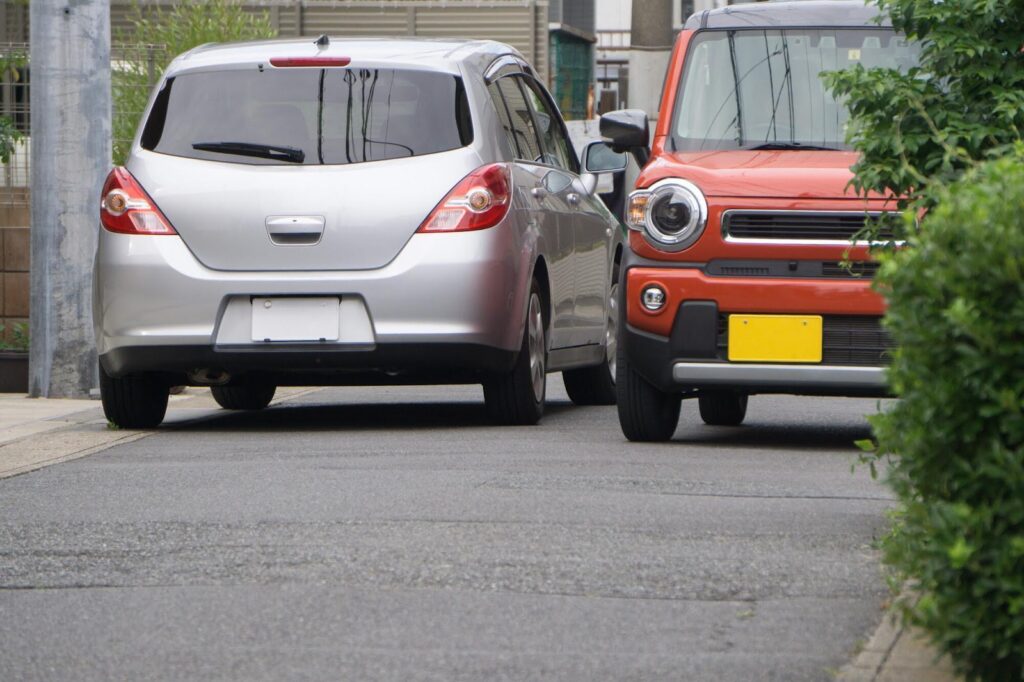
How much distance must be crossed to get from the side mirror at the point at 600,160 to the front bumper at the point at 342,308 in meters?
1.95

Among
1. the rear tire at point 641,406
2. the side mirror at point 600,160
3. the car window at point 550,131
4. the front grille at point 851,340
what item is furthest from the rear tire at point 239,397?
the front grille at point 851,340

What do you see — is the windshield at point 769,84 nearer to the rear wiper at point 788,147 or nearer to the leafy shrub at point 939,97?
the rear wiper at point 788,147

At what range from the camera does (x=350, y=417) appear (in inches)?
384

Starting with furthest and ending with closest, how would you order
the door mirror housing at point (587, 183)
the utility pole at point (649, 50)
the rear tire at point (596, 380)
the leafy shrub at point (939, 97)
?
1. the utility pole at point (649, 50)
2. the rear tire at point (596, 380)
3. the door mirror housing at point (587, 183)
4. the leafy shrub at point (939, 97)

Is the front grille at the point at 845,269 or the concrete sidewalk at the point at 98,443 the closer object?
the concrete sidewalk at the point at 98,443

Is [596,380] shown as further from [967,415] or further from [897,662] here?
[967,415]

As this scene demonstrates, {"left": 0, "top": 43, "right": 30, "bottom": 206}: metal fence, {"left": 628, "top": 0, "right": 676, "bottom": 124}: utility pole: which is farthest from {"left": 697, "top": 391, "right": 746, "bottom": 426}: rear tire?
{"left": 628, "top": 0, "right": 676, "bottom": 124}: utility pole

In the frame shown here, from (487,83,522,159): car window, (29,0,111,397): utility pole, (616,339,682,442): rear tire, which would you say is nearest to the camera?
(616,339,682,442): rear tire

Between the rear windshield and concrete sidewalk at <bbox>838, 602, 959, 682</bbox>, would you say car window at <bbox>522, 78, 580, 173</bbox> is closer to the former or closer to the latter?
the rear windshield

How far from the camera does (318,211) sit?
8.26m

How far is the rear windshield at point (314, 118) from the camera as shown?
8516 mm

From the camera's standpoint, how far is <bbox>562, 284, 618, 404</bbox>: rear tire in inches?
421

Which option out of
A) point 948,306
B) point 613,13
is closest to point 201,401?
point 948,306

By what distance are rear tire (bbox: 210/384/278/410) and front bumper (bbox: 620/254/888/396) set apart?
3.07 meters
